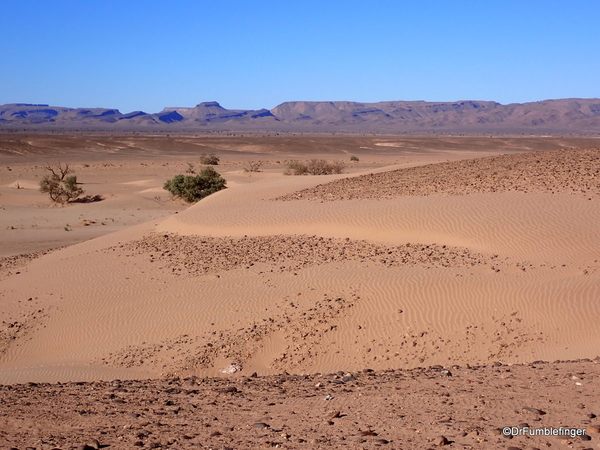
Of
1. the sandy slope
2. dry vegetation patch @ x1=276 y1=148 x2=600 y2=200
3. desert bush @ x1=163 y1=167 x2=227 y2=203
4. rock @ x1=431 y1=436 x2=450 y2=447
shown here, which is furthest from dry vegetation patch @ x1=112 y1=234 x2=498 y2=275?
desert bush @ x1=163 y1=167 x2=227 y2=203

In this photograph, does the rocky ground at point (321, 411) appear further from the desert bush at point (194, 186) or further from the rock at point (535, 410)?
the desert bush at point (194, 186)

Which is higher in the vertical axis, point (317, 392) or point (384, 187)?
point (384, 187)

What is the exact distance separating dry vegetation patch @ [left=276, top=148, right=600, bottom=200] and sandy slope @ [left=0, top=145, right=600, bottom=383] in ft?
3.26

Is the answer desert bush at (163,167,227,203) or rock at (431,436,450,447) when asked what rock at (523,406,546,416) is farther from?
desert bush at (163,167,227,203)

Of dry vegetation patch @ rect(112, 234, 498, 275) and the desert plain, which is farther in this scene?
dry vegetation patch @ rect(112, 234, 498, 275)

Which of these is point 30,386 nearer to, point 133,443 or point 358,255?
point 133,443

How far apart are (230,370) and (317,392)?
2.88 metres

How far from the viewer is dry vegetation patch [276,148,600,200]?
16891mm

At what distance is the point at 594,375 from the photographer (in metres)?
7.04

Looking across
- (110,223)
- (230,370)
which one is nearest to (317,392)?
(230,370)
